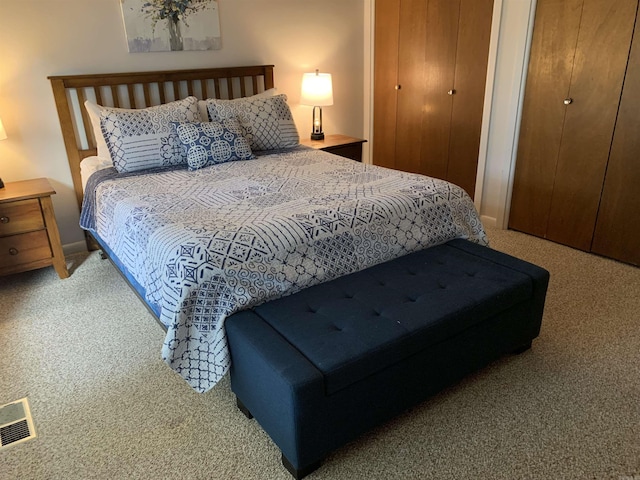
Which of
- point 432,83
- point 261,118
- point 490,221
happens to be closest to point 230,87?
point 261,118

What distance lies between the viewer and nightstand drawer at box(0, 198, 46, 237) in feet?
9.03

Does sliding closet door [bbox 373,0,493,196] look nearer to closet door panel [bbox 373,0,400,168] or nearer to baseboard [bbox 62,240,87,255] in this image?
closet door panel [bbox 373,0,400,168]

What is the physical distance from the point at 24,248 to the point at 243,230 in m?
1.74

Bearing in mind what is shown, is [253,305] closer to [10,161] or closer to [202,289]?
[202,289]

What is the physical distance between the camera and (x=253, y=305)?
1.83 m

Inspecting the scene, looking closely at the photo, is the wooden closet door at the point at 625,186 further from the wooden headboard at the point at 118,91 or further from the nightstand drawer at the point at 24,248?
the nightstand drawer at the point at 24,248

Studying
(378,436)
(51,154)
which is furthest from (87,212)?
(378,436)

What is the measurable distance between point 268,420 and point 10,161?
100 inches

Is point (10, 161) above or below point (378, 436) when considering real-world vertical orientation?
above

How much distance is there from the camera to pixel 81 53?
310 cm

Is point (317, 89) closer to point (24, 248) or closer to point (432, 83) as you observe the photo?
point (432, 83)

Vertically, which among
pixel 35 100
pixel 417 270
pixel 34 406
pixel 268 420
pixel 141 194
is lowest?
pixel 34 406

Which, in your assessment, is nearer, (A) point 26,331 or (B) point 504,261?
(B) point 504,261

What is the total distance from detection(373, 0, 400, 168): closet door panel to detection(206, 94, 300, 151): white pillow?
121 cm
